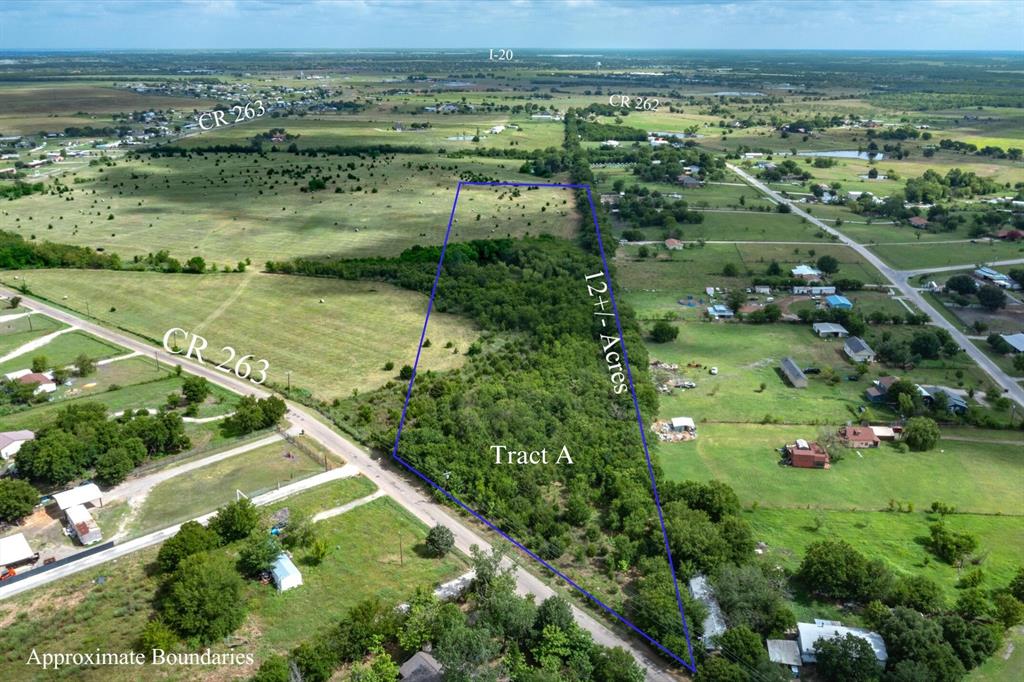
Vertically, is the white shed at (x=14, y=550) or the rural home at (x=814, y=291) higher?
the rural home at (x=814, y=291)

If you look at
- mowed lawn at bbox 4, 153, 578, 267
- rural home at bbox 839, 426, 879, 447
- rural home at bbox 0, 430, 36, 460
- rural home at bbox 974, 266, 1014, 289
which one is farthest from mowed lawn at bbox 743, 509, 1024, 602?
mowed lawn at bbox 4, 153, 578, 267

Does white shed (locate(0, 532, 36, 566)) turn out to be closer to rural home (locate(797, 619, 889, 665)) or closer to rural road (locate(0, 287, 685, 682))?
rural road (locate(0, 287, 685, 682))

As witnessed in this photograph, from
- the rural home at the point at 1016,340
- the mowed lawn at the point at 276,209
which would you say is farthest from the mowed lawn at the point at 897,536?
the mowed lawn at the point at 276,209

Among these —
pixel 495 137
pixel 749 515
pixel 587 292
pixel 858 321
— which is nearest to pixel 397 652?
pixel 749 515

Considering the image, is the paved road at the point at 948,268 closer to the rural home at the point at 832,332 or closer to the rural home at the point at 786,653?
the rural home at the point at 832,332

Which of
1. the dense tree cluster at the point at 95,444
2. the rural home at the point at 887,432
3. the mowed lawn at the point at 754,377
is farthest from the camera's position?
the mowed lawn at the point at 754,377

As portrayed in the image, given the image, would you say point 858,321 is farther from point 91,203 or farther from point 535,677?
point 91,203

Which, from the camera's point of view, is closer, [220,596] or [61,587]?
[220,596]
